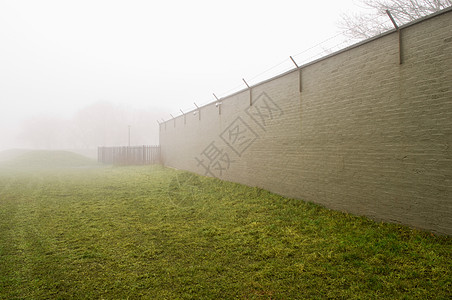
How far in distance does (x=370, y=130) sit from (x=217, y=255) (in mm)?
3097

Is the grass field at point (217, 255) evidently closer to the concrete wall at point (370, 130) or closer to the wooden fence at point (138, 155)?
the concrete wall at point (370, 130)

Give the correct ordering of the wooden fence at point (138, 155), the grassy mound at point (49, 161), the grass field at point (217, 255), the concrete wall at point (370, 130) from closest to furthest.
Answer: the grass field at point (217, 255) → the concrete wall at point (370, 130) → the wooden fence at point (138, 155) → the grassy mound at point (49, 161)

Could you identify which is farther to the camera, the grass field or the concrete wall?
the concrete wall

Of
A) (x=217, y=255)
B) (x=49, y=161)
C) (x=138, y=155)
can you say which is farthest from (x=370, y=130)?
(x=49, y=161)

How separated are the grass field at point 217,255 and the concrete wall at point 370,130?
474mm

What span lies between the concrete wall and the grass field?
0.47 metres

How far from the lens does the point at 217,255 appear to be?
3.21 metres

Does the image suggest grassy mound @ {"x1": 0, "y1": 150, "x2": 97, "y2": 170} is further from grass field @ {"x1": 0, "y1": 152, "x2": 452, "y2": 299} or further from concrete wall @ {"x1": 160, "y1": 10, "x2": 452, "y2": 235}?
concrete wall @ {"x1": 160, "y1": 10, "x2": 452, "y2": 235}

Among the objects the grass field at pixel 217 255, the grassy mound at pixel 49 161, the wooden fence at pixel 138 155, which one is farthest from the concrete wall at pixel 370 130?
the grassy mound at pixel 49 161

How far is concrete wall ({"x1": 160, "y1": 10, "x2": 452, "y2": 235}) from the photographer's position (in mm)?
3270

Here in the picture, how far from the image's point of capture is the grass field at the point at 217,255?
2.39 meters

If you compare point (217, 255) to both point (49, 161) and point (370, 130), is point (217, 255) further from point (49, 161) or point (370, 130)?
point (49, 161)

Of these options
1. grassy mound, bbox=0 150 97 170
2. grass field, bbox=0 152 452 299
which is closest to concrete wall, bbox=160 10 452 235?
grass field, bbox=0 152 452 299

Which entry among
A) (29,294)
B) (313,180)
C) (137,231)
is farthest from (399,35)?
(29,294)
